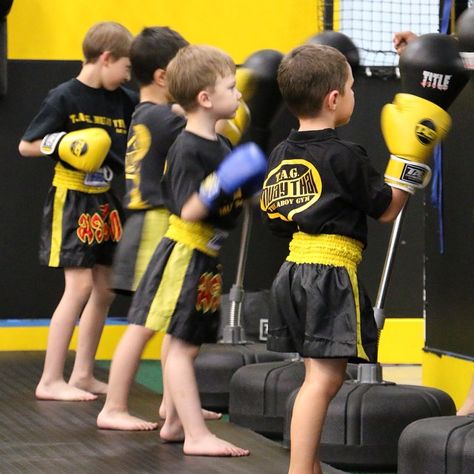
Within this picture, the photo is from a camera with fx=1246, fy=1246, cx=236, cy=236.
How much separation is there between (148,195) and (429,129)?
1123 mm

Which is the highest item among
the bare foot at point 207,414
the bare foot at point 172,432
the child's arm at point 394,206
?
the child's arm at point 394,206

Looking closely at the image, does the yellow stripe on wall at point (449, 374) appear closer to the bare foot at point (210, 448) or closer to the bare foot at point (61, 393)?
the bare foot at point (210, 448)

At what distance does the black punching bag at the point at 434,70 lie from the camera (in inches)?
131

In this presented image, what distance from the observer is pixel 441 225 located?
4.39 m

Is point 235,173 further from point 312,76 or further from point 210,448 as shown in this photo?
point 210,448

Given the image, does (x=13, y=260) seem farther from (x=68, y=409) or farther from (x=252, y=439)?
(x=252, y=439)

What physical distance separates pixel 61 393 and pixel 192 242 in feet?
3.88

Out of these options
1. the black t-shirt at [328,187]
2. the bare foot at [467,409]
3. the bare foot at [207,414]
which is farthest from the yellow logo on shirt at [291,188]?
the bare foot at [207,414]

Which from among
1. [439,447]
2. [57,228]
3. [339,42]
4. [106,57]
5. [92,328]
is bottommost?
[92,328]

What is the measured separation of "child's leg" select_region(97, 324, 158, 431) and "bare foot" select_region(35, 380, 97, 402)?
0.52 metres

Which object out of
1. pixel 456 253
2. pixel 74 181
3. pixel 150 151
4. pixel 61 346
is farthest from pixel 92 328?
pixel 456 253

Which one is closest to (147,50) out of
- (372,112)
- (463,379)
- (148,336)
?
(148,336)

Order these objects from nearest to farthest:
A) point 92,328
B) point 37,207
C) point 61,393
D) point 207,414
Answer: point 207,414 → point 61,393 → point 92,328 → point 37,207

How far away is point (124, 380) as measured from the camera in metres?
3.85
